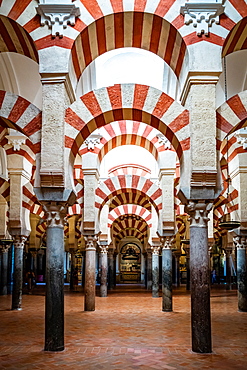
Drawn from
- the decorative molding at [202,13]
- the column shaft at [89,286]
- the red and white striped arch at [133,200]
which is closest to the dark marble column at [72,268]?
the red and white striped arch at [133,200]

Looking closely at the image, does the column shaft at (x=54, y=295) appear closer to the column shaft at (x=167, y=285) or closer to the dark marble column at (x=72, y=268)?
the column shaft at (x=167, y=285)

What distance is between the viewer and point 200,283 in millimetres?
5621

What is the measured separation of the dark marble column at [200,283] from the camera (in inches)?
218

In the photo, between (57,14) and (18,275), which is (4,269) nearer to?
(18,275)

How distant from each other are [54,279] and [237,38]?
4140 millimetres

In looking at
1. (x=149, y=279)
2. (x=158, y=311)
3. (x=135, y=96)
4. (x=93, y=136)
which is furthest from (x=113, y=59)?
(x=149, y=279)

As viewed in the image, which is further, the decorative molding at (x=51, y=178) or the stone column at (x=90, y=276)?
the stone column at (x=90, y=276)

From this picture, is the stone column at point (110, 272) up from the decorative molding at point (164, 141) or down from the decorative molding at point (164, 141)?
down

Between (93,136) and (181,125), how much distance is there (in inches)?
178

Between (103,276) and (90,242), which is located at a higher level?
(90,242)

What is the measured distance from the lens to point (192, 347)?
5637mm

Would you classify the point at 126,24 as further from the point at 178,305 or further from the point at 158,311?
the point at 178,305

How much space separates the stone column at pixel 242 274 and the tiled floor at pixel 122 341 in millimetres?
271

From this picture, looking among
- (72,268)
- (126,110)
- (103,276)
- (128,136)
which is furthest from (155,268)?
(126,110)
